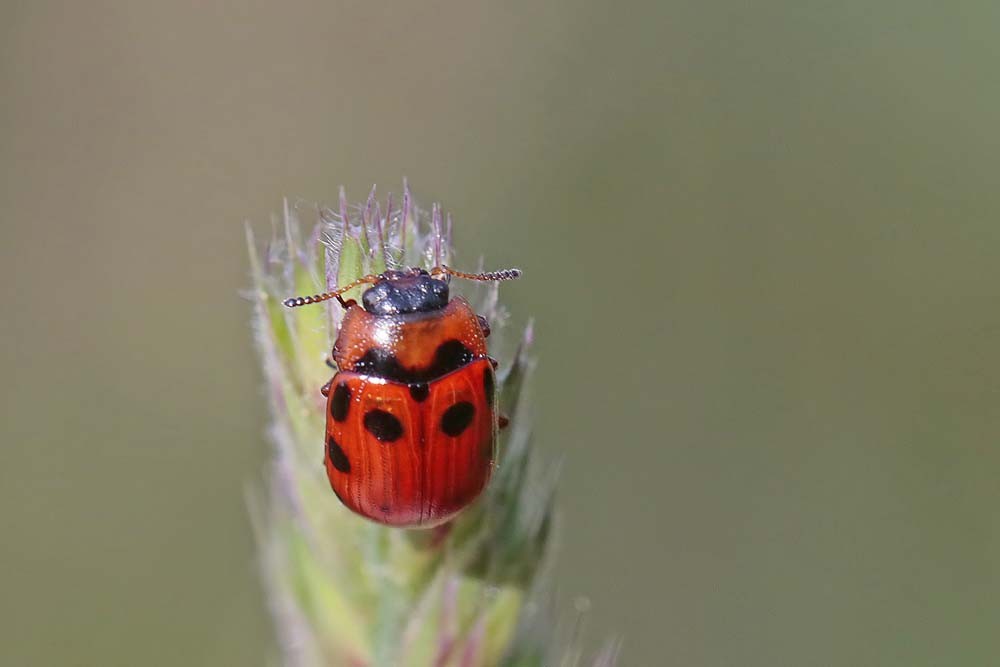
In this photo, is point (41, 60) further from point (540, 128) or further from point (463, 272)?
point (463, 272)

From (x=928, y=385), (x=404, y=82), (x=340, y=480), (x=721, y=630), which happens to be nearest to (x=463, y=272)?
(x=340, y=480)

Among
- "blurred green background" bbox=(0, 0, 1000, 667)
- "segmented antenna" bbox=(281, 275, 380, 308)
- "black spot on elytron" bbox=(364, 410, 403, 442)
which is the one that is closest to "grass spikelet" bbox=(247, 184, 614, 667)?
→ "segmented antenna" bbox=(281, 275, 380, 308)

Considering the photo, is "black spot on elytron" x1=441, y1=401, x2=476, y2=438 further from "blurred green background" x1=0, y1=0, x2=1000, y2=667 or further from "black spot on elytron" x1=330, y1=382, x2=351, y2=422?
"blurred green background" x1=0, y1=0, x2=1000, y2=667

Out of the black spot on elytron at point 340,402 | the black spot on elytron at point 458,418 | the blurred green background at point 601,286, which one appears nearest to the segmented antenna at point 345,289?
the black spot on elytron at point 340,402

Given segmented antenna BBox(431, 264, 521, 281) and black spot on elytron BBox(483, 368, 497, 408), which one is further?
black spot on elytron BBox(483, 368, 497, 408)

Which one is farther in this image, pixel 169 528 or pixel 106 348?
pixel 106 348

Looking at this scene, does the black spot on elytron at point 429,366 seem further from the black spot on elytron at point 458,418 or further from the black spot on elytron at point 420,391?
the black spot on elytron at point 458,418

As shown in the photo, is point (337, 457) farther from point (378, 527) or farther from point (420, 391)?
point (420, 391)

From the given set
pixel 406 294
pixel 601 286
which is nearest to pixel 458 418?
pixel 406 294
